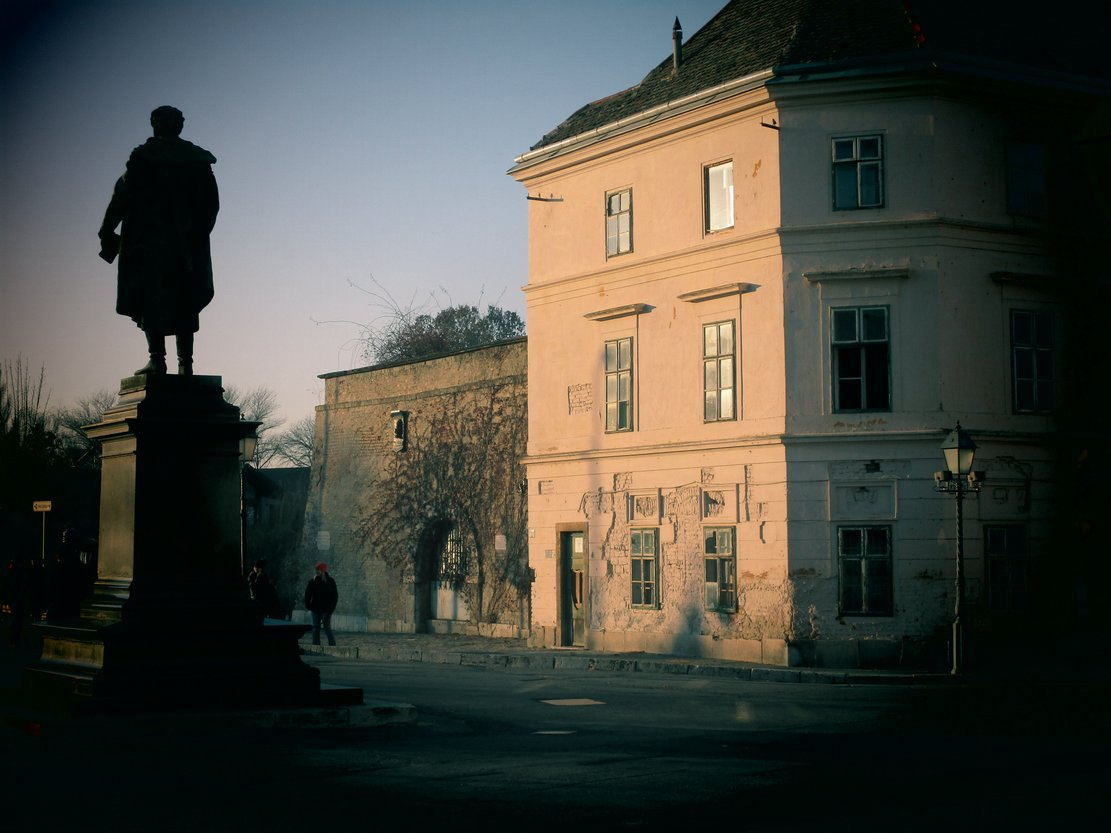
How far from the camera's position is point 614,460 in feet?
90.6

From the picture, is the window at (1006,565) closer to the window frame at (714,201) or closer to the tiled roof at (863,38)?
the window frame at (714,201)

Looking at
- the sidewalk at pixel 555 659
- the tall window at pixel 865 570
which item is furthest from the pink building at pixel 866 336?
the sidewalk at pixel 555 659

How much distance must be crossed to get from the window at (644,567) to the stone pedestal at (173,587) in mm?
13509

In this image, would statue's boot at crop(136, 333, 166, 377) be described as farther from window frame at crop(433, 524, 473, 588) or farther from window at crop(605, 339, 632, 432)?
window frame at crop(433, 524, 473, 588)

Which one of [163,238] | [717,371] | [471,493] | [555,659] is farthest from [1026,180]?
[163,238]

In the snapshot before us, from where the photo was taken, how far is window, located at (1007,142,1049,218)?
24469 millimetres

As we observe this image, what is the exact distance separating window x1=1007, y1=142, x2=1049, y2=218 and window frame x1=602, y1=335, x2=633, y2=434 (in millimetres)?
7266

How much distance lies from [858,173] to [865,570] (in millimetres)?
6484

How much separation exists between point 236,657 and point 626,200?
16448 mm

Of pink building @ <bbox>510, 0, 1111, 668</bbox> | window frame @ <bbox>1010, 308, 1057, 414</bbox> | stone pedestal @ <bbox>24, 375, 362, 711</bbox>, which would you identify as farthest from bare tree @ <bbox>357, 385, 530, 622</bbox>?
stone pedestal @ <bbox>24, 375, 362, 711</bbox>

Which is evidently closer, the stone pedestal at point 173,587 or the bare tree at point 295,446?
the stone pedestal at point 173,587

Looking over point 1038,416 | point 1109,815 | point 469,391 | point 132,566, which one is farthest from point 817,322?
point 1109,815

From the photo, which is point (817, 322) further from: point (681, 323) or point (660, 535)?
point (660, 535)

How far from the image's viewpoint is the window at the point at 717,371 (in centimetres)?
2523
